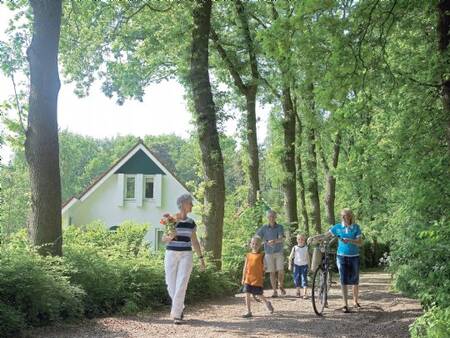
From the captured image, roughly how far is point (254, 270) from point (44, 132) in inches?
176

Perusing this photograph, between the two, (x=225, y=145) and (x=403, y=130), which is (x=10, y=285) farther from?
(x=225, y=145)

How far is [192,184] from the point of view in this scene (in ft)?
61.0

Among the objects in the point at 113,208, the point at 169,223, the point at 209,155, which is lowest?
the point at 169,223

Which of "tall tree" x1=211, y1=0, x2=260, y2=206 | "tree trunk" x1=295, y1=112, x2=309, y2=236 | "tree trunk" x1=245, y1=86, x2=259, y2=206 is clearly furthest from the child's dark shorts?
"tree trunk" x1=295, y1=112, x2=309, y2=236

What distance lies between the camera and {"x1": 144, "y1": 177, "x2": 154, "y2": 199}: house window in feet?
122

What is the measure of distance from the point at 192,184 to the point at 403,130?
7885 mm

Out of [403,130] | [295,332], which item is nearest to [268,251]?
[403,130]

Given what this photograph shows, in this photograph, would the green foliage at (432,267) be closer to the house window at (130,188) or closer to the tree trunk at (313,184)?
the tree trunk at (313,184)

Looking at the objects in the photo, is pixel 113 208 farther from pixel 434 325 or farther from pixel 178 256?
pixel 434 325

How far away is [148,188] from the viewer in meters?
37.4

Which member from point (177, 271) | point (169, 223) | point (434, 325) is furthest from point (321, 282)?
point (434, 325)

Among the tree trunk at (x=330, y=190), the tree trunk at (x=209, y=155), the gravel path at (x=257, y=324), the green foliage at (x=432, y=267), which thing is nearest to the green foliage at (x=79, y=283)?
the gravel path at (x=257, y=324)

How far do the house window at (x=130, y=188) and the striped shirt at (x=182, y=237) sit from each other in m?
28.0

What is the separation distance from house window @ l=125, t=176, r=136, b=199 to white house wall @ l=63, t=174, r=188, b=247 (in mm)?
378
